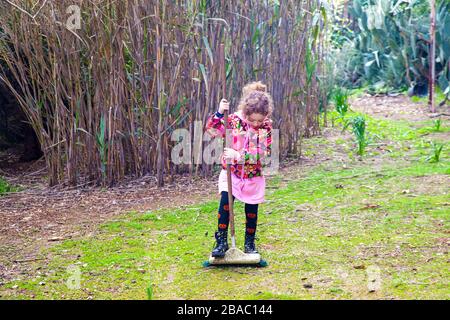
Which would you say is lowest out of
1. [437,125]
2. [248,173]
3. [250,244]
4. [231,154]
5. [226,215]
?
[437,125]

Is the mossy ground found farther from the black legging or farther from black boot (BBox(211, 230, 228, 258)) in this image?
the black legging

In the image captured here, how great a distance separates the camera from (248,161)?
10.2 feet

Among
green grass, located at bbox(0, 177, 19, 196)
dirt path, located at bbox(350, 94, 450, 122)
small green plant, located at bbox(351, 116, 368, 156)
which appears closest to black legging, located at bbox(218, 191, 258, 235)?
green grass, located at bbox(0, 177, 19, 196)

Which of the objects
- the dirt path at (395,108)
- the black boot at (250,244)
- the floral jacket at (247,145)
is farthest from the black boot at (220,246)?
the dirt path at (395,108)

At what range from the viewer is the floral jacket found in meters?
3.12

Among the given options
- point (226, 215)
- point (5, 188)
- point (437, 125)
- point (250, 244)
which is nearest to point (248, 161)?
point (226, 215)

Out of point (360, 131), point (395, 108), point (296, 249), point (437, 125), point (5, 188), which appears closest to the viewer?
point (296, 249)

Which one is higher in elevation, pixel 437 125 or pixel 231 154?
pixel 231 154

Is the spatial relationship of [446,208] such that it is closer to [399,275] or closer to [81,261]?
[399,275]

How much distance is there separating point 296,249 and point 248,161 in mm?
556

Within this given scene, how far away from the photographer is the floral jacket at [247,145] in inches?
123

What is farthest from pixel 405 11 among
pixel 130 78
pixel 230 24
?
pixel 130 78

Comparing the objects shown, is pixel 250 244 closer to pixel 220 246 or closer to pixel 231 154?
pixel 220 246

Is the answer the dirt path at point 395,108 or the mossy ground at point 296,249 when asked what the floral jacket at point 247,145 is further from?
the dirt path at point 395,108
